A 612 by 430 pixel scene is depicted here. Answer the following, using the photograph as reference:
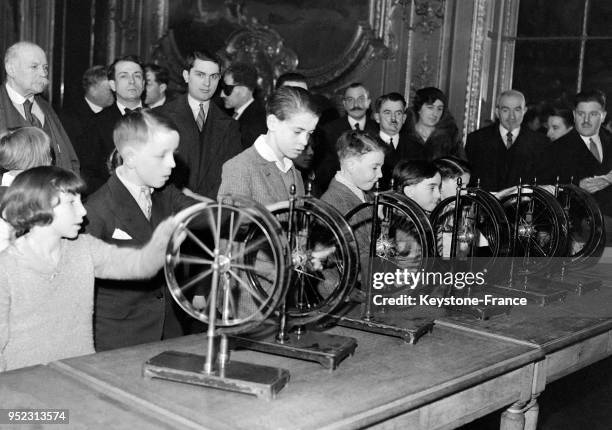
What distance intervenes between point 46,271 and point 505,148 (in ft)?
12.9

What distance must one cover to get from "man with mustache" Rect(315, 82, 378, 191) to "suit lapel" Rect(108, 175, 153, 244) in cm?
234

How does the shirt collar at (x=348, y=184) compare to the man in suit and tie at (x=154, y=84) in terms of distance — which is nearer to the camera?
the shirt collar at (x=348, y=184)

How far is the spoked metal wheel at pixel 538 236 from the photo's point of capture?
11.1 ft

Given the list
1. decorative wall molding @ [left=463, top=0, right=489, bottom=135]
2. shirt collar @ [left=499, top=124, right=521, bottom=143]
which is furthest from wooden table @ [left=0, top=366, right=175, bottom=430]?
decorative wall molding @ [left=463, top=0, right=489, bottom=135]

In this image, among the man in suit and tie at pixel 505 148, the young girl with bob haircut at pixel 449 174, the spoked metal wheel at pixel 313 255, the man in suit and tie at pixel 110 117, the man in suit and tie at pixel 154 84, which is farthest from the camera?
the man in suit and tie at pixel 154 84

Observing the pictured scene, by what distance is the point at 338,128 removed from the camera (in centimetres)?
529

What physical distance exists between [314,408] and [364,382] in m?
0.26

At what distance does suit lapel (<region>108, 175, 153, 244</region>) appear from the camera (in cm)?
264

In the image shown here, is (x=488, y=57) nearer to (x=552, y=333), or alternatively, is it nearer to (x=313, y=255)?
(x=552, y=333)

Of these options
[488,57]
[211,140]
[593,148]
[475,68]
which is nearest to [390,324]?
[211,140]

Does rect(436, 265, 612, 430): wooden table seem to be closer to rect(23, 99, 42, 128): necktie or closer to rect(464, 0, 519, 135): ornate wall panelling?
rect(23, 99, 42, 128): necktie

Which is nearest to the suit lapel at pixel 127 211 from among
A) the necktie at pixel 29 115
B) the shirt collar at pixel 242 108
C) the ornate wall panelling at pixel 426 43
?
the necktie at pixel 29 115

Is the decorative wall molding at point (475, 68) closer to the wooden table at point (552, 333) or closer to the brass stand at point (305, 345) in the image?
the wooden table at point (552, 333)

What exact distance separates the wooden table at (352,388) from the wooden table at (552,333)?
73 millimetres
